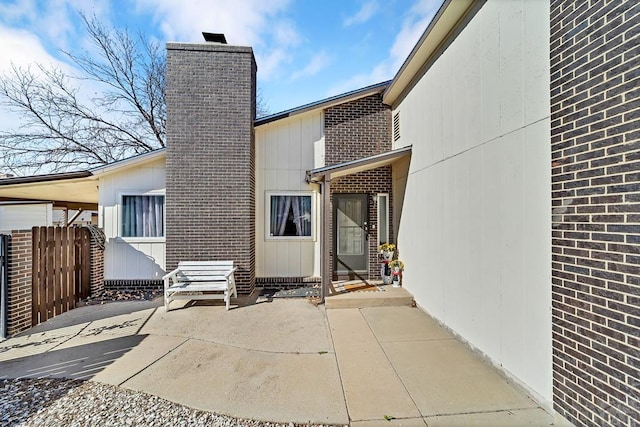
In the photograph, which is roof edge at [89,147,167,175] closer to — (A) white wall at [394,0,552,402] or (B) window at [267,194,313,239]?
(B) window at [267,194,313,239]

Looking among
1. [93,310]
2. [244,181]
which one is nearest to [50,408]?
[93,310]

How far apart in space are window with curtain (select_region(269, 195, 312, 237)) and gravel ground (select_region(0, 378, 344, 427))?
444 centimetres

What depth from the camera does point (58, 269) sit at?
494 cm

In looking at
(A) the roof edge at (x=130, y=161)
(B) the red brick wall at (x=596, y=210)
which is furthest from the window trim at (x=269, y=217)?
(B) the red brick wall at (x=596, y=210)

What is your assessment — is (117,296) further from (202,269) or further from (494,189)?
(494,189)

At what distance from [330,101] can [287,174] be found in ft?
6.93

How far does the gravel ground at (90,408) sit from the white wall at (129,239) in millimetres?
3775

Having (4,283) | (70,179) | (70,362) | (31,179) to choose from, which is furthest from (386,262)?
(31,179)

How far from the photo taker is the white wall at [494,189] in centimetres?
257

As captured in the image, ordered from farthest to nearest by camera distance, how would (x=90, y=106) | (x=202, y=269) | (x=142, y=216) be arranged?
1. (x=90, y=106)
2. (x=142, y=216)
3. (x=202, y=269)

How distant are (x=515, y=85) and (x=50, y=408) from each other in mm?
5517

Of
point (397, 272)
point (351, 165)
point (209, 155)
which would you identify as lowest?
point (397, 272)

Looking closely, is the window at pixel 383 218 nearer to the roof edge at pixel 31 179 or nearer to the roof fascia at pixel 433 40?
the roof fascia at pixel 433 40

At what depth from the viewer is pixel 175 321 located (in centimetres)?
459
